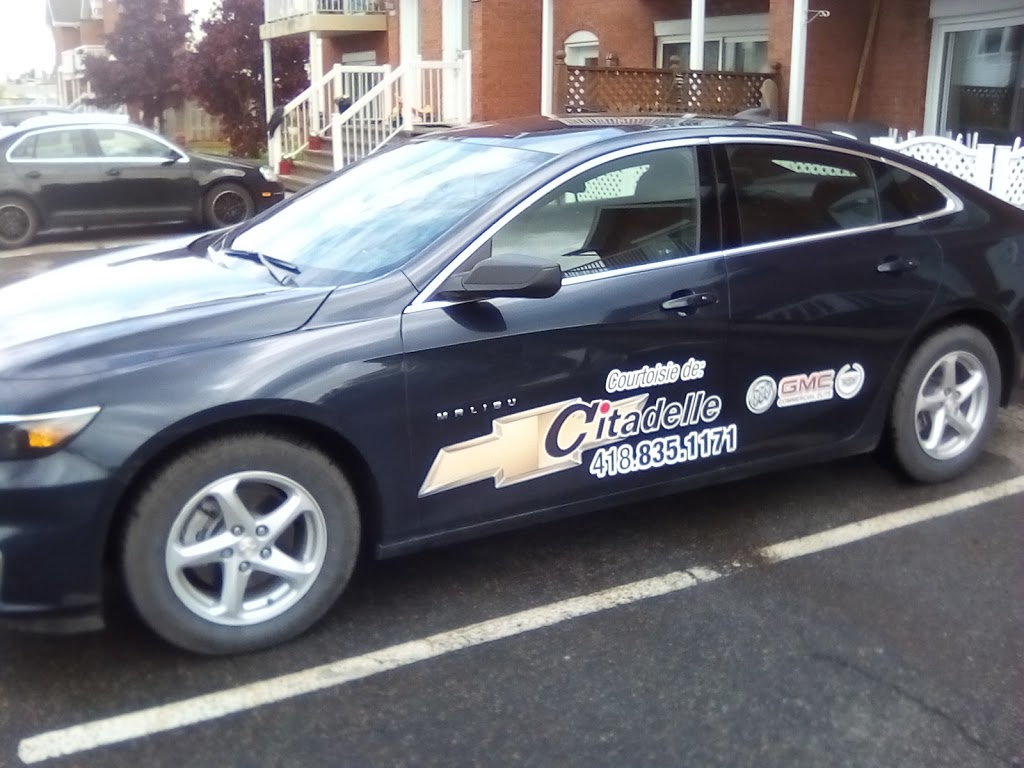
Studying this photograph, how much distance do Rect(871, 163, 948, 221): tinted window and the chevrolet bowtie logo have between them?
1.63 metres

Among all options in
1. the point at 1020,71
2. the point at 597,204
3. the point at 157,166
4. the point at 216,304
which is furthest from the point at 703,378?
the point at 157,166

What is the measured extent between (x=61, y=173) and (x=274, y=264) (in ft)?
32.9

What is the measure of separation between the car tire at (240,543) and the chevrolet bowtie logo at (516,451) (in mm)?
330

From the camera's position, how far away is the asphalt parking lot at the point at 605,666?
122 inches

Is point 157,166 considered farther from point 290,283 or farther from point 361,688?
point 361,688

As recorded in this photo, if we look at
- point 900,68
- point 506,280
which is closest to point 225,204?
point 900,68

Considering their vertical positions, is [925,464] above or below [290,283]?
below

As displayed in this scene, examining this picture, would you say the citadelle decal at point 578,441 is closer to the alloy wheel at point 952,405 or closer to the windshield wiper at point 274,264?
the windshield wiper at point 274,264

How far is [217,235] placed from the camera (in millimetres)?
4879

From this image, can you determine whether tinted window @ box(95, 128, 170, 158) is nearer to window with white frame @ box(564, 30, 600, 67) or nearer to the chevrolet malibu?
window with white frame @ box(564, 30, 600, 67)

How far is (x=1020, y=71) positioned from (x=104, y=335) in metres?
11.3

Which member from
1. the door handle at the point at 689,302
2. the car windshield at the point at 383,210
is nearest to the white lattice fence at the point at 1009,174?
the door handle at the point at 689,302

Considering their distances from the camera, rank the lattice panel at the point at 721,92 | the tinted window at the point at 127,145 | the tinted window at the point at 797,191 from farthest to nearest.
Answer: the tinted window at the point at 127,145
the lattice panel at the point at 721,92
the tinted window at the point at 797,191

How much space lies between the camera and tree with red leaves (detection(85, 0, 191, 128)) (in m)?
30.5
